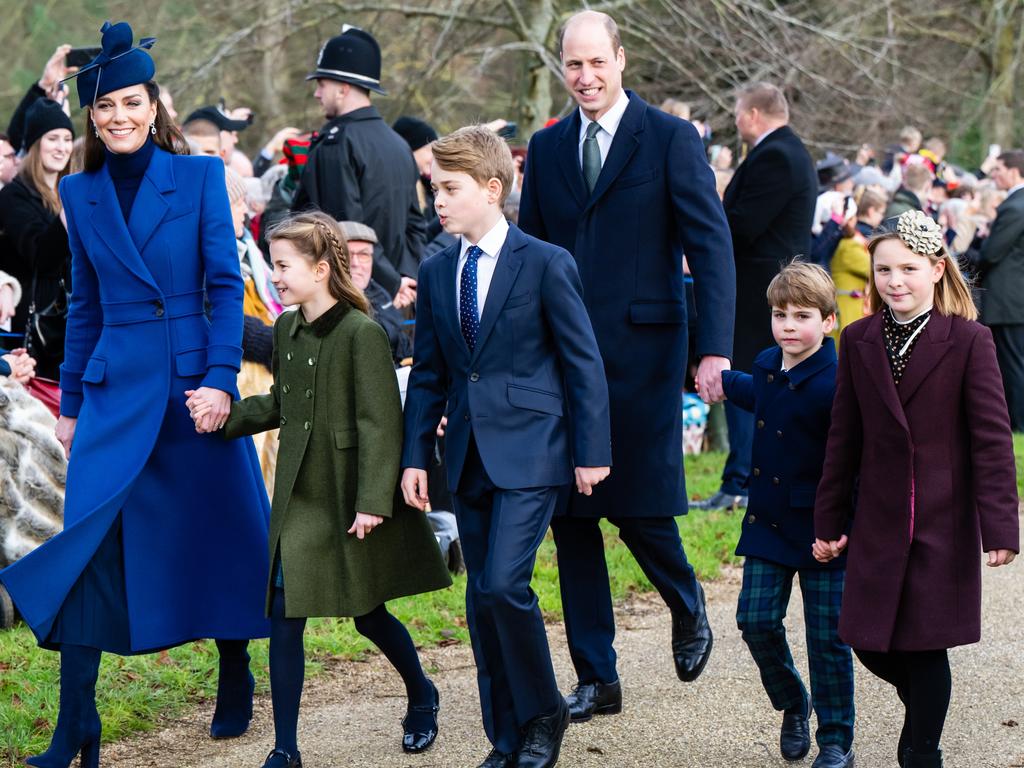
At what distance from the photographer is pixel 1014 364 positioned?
11.9 m

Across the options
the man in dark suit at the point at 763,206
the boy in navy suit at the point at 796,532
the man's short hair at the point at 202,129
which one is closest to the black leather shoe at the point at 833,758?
the boy in navy suit at the point at 796,532

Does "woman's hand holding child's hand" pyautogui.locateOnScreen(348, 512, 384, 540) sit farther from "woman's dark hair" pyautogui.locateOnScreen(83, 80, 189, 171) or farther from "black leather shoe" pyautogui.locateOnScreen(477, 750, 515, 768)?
"woman's dark hair" pyautogui.locateOnScreen(83, 80, 189, 171)

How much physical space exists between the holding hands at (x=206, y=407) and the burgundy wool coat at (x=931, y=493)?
1.94 metres

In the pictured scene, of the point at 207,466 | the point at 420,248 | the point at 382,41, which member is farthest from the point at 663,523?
the point at 382,41

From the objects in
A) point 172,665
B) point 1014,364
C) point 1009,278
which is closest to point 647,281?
point 172,665

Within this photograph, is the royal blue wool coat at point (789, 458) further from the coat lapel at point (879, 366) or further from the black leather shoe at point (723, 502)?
the black leather shoe at point (723, 502)

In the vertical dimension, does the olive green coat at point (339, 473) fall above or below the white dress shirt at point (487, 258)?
below

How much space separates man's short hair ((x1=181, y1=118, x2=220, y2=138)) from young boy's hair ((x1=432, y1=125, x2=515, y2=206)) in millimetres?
4930

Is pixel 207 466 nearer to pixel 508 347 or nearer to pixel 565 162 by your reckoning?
pixel 508 347

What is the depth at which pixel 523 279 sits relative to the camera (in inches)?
171

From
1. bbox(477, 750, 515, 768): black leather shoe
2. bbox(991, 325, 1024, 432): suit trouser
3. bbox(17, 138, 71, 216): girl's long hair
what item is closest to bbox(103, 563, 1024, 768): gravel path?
bbox(477, 750, 515, 768): black leather shoe

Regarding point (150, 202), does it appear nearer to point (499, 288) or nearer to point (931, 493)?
point (499, 288)

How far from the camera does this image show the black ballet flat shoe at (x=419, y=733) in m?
4.69

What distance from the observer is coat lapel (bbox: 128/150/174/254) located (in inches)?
182
